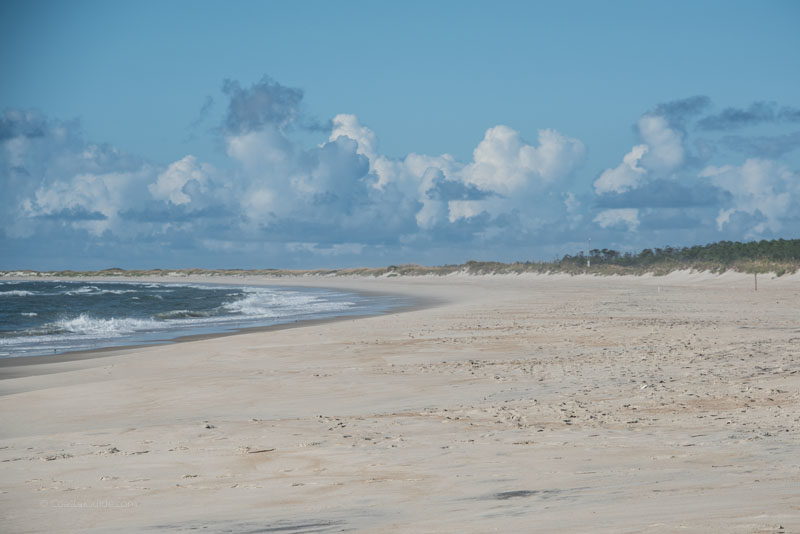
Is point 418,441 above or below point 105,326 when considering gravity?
above

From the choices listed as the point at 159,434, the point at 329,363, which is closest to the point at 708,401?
the point at 159,434

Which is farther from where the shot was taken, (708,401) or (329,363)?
(329,363)

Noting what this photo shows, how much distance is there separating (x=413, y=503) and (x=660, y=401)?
5.01 m

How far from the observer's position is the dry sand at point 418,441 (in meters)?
5.39

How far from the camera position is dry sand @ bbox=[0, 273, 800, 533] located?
5.39m

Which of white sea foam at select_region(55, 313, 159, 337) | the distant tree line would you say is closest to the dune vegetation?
the distant tree line

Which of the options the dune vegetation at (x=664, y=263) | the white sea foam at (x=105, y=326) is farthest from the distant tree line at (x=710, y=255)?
the white sea foam at (x=105, y=326)

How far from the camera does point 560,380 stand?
460 inches

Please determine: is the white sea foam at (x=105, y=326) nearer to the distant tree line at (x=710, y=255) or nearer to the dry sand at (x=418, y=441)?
the dry sand at (x=418, y=441)

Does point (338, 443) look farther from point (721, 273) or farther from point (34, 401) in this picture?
point (721, 273)

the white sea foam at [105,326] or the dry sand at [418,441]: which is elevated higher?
the dry sand at [418,441]

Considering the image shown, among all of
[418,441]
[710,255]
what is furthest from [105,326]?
[710,255]

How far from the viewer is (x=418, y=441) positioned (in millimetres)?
7805

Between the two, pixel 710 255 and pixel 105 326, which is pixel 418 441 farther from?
pixel 710 255
